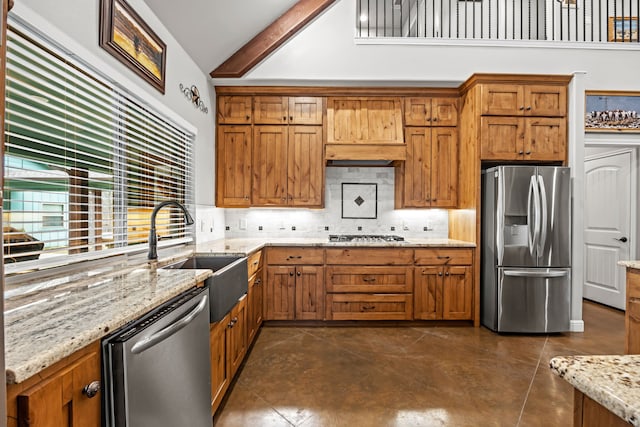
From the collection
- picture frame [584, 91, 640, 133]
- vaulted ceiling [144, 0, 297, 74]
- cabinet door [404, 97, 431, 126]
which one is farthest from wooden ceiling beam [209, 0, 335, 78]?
picture frame [584, 91, 640, 133]

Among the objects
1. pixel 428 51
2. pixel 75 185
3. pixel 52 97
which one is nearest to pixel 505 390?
pixel 75 185

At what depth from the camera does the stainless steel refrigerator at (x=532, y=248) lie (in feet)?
11.3

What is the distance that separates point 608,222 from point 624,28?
2.36 m

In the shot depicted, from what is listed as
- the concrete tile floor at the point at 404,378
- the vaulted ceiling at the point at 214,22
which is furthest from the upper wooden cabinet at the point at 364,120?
the concrete tile floor at the point at 404,378

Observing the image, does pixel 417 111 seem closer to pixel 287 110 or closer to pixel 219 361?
pixel 287 110

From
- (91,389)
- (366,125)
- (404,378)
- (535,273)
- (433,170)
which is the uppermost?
(366,125)

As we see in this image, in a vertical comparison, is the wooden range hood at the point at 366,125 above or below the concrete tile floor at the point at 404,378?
above

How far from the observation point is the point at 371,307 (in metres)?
3.71

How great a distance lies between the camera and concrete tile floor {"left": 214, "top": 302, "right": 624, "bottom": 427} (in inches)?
83.0

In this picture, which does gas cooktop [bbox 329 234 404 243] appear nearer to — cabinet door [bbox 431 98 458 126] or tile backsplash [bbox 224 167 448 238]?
tile backsplash [bbox 224 167 448 238]

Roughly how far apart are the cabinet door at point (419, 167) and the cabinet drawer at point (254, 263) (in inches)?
71.3

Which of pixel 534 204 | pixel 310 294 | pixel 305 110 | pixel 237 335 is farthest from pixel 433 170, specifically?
pixel 237 335

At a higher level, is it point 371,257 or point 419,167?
point 419,167

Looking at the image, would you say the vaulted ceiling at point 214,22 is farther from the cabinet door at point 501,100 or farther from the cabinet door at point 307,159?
the cabinet door at point 501,100
